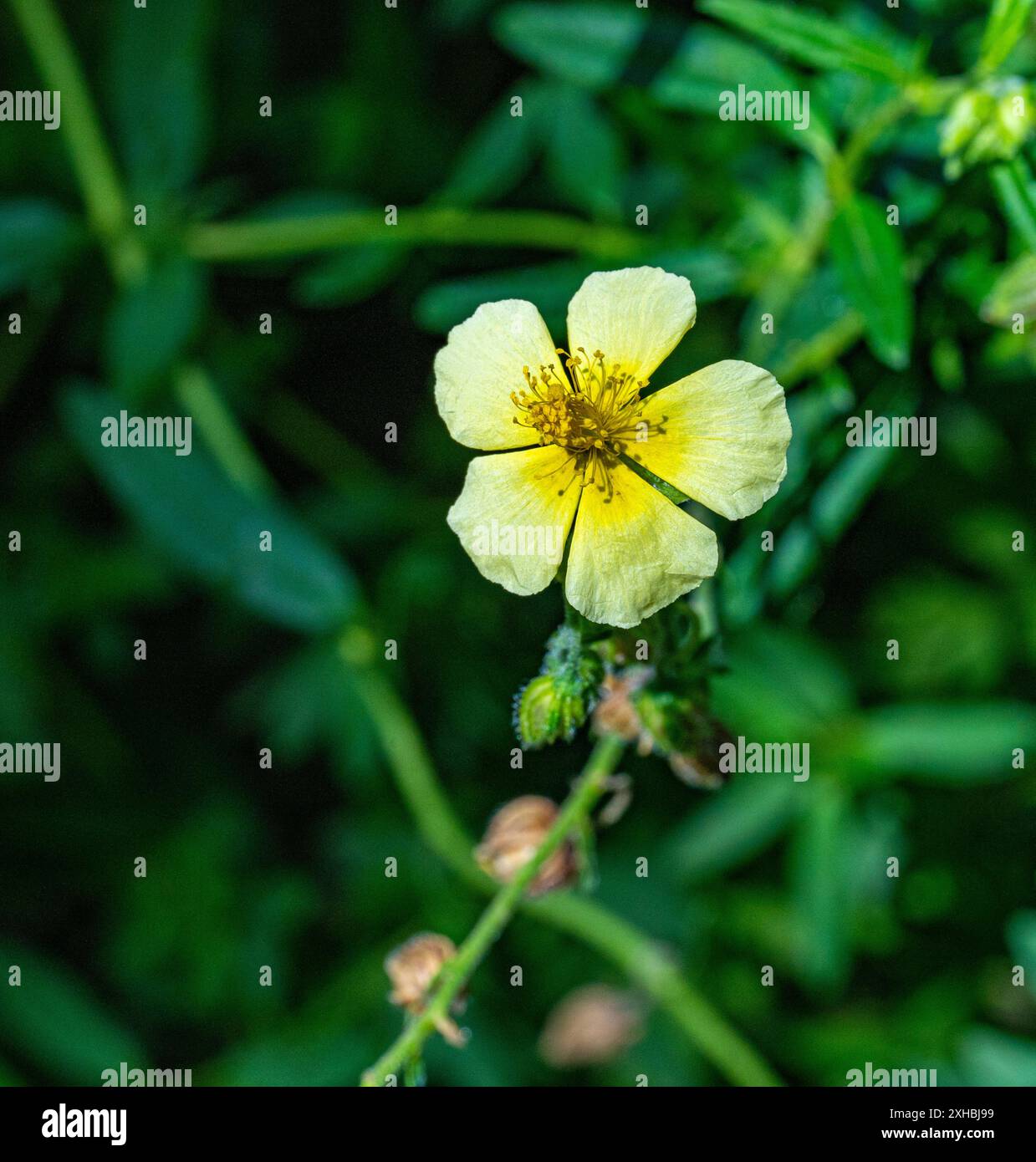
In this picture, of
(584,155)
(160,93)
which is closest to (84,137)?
(160,93)

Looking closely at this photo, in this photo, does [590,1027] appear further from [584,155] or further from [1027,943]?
[584,155]

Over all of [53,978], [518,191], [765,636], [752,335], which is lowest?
[53,978]

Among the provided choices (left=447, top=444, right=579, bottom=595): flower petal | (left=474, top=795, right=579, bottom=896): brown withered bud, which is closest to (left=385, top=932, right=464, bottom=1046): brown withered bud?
(left=474, top=795, right=579, bottom=896): brown withered bud

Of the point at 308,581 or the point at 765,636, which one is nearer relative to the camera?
the point at 308,581

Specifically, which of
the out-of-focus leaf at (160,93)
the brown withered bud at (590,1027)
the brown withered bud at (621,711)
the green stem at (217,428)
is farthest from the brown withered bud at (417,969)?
the out-of-focus leaf at (160,93)

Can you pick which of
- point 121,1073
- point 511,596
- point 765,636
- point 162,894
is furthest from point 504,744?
point 121,1073
